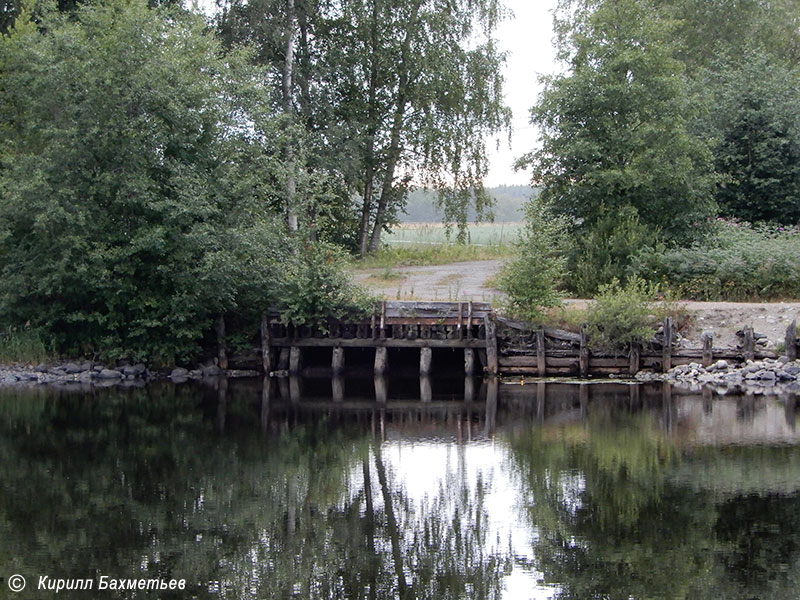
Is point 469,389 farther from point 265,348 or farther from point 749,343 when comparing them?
point 749,343

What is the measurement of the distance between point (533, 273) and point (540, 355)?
1.93 meters

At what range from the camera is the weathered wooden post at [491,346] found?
2430 centimetres

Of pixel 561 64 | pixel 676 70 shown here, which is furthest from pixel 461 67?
pixel 676 70

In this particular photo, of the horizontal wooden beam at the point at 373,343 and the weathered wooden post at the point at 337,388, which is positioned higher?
the horizontal wooden beam at the point at 373,343

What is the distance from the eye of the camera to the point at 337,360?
2558cm

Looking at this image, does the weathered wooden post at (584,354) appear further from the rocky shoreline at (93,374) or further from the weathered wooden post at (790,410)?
the rocky shoreline at (93,374)

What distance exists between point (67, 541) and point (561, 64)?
976 inches

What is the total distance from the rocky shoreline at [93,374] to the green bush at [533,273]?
679cm

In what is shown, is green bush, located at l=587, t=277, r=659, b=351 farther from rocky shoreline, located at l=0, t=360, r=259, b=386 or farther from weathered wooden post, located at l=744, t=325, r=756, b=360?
rocky shoreline, located at l=0, t=360, r=259, b=386

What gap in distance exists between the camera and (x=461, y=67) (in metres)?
33.8

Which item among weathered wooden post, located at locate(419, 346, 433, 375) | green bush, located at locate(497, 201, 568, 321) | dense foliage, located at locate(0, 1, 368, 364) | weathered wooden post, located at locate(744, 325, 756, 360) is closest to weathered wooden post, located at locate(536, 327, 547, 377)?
green bush, located at locate(497, 201, 568, 321)
